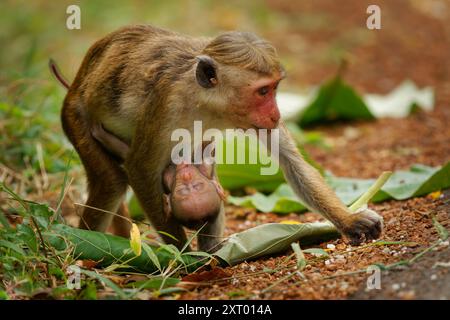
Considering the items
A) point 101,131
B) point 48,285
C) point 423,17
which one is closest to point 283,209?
point 101,131

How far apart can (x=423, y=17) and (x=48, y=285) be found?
13658mm

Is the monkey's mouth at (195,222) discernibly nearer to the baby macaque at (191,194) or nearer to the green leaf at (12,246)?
the baby macaque at (191,194)

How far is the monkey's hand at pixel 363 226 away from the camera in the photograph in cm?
556

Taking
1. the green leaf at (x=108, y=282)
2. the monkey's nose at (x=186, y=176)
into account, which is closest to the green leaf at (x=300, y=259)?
the monkey's nose at (x=186, y=176)

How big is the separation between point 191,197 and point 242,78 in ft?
3.20

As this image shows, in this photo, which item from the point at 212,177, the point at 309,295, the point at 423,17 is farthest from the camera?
the point at 423,17

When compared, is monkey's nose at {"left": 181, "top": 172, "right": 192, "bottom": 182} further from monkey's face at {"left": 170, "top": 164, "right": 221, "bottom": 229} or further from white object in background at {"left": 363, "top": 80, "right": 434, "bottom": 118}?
white object in background at {"left": 363, "top": 80, "right": 434, "bottom": 118}

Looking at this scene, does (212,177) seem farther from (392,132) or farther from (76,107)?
(392,132)

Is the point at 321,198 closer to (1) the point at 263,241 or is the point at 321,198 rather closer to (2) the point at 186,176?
(1) the point at 263,241

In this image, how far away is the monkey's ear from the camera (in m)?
5.63

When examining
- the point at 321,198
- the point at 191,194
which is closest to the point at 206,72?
the point at 191,194

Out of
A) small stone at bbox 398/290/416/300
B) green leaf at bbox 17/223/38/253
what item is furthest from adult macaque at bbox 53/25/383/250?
small stone at bbox 398/290/416/300

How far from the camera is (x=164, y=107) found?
579 cm

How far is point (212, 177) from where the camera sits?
618 centimetres
